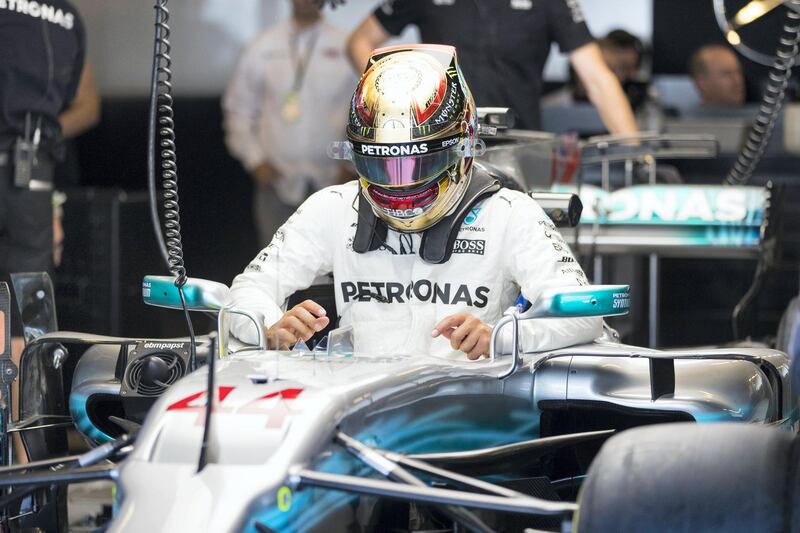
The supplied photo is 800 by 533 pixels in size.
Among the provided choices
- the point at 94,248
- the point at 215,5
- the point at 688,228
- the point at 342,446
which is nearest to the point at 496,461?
the point at 342,446

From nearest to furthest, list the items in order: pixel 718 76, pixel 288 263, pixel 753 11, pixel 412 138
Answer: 1. pixel 412 138
2. pixel 288 263
3. pixel 753 11
4. pixel 718 76

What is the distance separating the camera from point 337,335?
3.27m

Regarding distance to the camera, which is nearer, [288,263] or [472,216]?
[472,216]

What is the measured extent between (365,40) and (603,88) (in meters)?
1.17

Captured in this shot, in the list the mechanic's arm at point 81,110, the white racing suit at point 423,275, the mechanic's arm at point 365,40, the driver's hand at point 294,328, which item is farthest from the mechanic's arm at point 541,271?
the mechanic's arm at point 81,110

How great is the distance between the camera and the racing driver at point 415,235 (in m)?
3.78

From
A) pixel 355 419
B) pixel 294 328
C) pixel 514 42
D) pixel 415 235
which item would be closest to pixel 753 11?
pixel 514 42

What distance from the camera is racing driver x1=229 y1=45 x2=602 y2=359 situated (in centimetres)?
378

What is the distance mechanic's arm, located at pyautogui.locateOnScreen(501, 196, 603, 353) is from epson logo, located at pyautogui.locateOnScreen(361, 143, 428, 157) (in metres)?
0.39

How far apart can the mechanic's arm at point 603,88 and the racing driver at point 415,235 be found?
221 cm

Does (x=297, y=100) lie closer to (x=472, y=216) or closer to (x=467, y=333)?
(x=472, y=216)

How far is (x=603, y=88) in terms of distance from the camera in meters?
6.23

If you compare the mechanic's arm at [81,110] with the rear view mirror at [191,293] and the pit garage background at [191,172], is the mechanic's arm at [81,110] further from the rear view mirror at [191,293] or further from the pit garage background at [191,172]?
the rear view mirror at [191,293]

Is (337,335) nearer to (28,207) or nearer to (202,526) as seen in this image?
(202,526)
